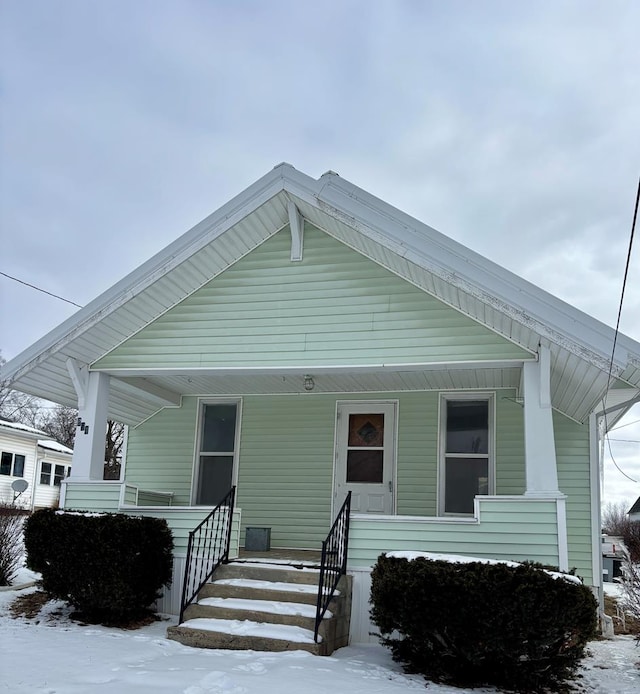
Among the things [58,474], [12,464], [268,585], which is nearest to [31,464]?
[12,464]

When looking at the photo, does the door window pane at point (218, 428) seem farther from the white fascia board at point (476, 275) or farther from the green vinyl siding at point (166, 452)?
the white fascia board at point (476, 275)

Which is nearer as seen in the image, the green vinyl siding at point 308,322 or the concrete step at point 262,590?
the concrete step at point 262,590

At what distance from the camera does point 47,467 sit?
1232 inches

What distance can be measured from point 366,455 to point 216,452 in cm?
260

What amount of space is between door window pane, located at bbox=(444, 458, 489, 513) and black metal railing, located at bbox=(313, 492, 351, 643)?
2906 millimetres

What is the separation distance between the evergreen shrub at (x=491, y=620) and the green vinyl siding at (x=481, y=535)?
4.14 ft

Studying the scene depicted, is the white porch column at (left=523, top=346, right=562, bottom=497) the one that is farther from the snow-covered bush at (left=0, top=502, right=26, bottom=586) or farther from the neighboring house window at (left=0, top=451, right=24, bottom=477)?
the neighboring house window at (left=0, top=451, right=24, bottom=477)

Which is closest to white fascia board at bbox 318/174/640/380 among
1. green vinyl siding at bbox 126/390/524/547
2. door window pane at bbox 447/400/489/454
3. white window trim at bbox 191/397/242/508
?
green vinyl siding at bbox 126/390/524/547

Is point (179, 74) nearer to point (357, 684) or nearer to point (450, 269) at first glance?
point (450, 269)

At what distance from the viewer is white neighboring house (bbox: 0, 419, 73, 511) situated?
27969mm

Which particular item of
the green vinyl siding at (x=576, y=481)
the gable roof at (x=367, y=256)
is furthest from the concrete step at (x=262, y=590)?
the green vinyl siding at (x=576, y=481)

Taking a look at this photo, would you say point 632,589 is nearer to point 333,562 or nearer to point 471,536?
point 471,536

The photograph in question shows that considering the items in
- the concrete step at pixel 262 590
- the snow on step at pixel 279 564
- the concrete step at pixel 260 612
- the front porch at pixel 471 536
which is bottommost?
the concrete step at pixel 260 612

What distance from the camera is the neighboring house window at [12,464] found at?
2788 cm
